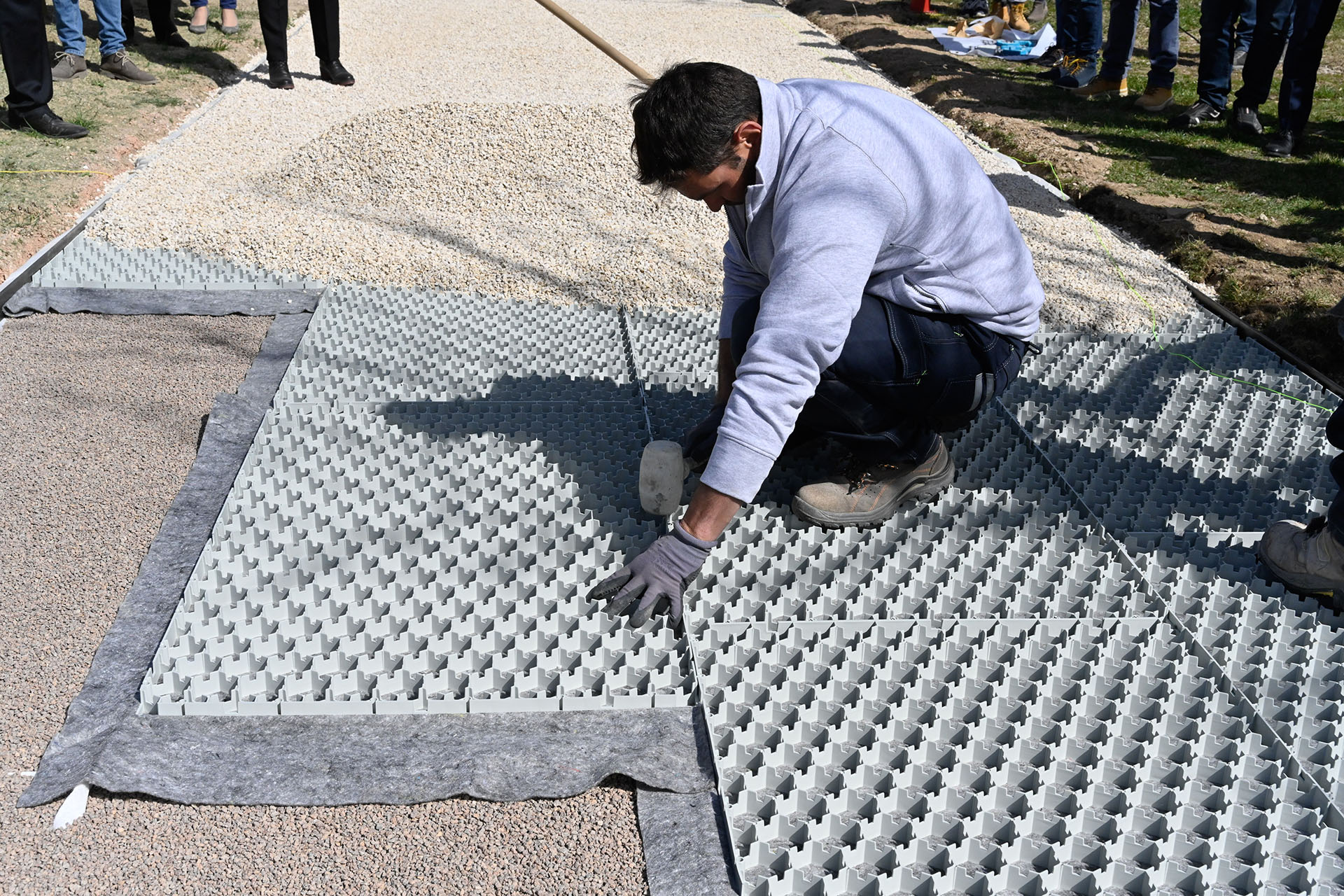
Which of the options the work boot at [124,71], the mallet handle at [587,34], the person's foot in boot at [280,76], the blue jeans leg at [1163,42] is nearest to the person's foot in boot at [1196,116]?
the blue jeans leg at [1163,42]

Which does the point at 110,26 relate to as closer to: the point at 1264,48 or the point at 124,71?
the point at 124,71

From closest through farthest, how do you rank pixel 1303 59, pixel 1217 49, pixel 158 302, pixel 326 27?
pixel 158 302 → pixel 1303 59 → pixel 1217 49 → pixel 326 27

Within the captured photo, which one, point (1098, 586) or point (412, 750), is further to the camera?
point (1098, 586)

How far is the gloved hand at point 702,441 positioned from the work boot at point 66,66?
246 inches

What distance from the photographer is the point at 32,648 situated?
2.29 meters

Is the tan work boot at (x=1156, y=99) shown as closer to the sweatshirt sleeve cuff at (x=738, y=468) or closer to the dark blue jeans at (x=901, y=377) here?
the dark blue jeans at (x=901, y=377)

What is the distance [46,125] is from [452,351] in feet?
11.5

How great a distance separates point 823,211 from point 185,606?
1.54m

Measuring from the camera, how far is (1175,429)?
330cm

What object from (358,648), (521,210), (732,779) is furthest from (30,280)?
(732,779)

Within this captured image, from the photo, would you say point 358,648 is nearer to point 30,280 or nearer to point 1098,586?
point 1098,586

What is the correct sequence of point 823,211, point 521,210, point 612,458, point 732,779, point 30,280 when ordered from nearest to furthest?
point 732,779
point 823,211
point 612,458
point 30,280
point 521,210

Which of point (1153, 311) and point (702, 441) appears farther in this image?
point (1153, 311)

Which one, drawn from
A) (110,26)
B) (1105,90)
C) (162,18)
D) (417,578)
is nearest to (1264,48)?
(1105,90)
